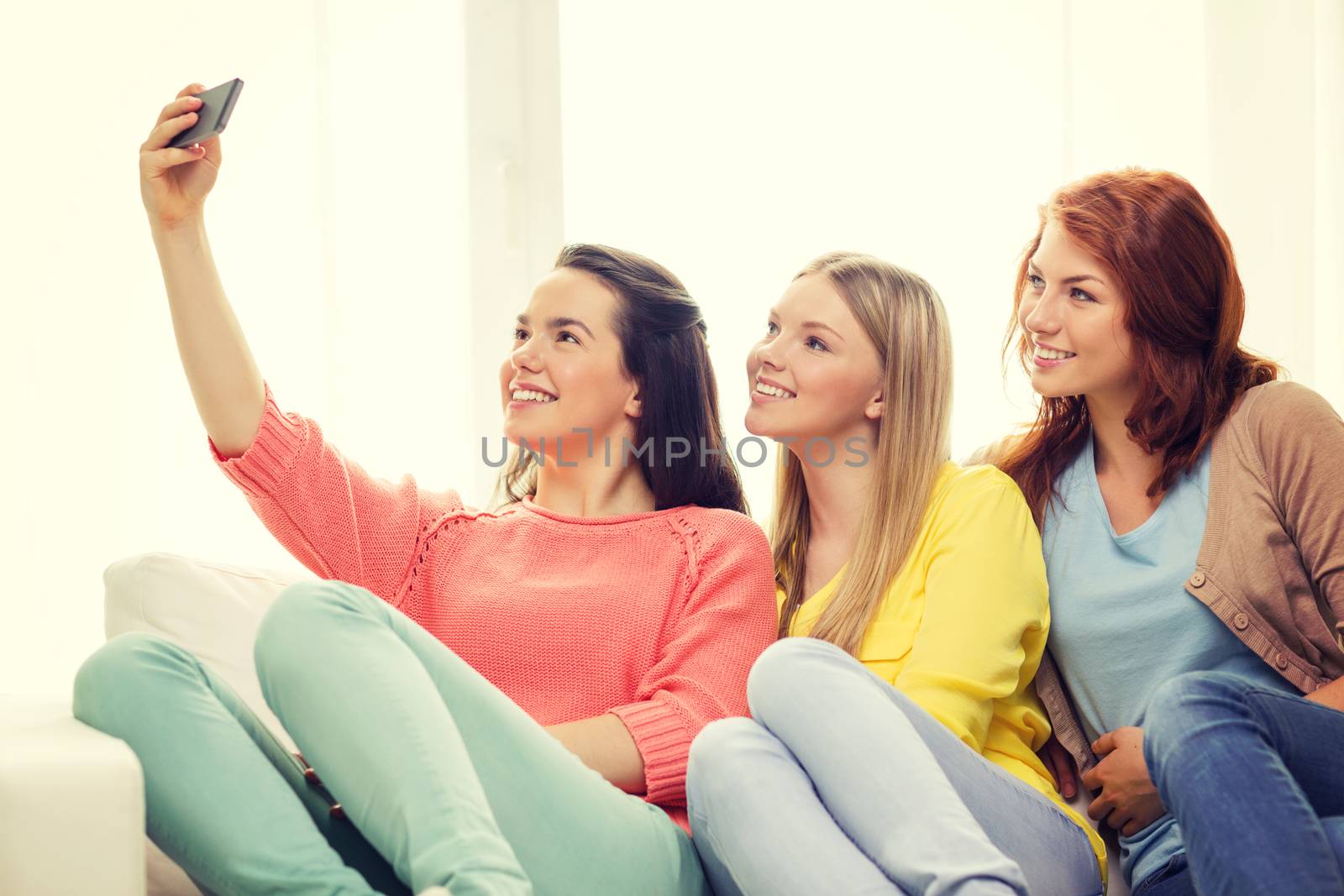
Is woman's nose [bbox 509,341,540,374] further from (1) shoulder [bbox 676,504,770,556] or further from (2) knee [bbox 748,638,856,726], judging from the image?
(2) knee [bbox 748,638,856,726]

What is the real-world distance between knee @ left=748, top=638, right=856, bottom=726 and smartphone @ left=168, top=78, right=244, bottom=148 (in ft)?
2.90

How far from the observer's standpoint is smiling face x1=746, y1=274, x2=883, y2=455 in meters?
1.79

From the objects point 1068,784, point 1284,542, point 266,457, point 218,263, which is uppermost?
point 218,263

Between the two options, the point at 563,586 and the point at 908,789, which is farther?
the point at 563,586

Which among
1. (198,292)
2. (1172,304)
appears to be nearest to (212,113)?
(198,292)

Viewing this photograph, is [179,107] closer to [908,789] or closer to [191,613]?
[191,613]

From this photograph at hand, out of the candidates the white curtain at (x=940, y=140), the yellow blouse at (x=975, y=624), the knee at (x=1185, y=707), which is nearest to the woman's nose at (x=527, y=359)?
the yellow blouse at (x=975, y=624)

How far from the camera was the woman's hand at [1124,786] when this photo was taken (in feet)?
4.86

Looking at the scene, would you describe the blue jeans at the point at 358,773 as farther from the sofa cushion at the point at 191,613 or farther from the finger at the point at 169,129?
the finger at the point at 169,129

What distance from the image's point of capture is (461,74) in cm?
262

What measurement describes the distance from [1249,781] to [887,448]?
72cm

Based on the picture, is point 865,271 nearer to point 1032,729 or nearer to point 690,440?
point 690,440

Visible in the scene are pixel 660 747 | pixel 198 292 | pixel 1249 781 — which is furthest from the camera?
pixel 198 292

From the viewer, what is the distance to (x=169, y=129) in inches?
59.3
